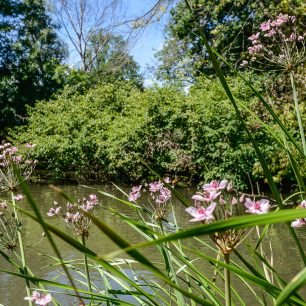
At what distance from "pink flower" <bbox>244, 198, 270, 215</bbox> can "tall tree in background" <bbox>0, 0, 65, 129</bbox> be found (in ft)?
68.6

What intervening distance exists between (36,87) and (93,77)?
9.21 ft

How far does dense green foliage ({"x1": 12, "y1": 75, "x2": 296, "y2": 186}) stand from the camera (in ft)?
35.8

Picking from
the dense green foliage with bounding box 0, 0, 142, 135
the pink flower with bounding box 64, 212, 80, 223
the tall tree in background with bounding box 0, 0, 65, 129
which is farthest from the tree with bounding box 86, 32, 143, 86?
the pink flower with bounding box 64, 212, 80, 223

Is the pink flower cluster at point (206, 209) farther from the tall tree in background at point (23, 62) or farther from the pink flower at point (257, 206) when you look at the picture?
the tall tree in background at point (23, 62)

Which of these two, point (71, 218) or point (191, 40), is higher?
point (191, 40)

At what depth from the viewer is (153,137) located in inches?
486

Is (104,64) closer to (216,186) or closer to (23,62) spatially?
(23,62)

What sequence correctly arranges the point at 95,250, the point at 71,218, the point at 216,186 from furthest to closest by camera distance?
the point at 95,250 → the point at 71,218 → the point at 216,186

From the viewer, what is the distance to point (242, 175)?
10641 mm

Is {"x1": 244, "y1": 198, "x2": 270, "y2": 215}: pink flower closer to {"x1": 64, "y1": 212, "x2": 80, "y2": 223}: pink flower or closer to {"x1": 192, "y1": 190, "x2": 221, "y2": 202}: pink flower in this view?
{"x1": 192, "y1": 190, "x2": 221, "y2": 202}: pink flower

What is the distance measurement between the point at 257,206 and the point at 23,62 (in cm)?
2349

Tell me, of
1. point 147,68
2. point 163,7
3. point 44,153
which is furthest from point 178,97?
point 147,68

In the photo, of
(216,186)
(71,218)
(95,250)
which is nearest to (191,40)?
(95,250)

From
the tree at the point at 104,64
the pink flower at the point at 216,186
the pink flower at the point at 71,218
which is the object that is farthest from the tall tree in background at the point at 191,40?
the pink flower at the point at 216,186
